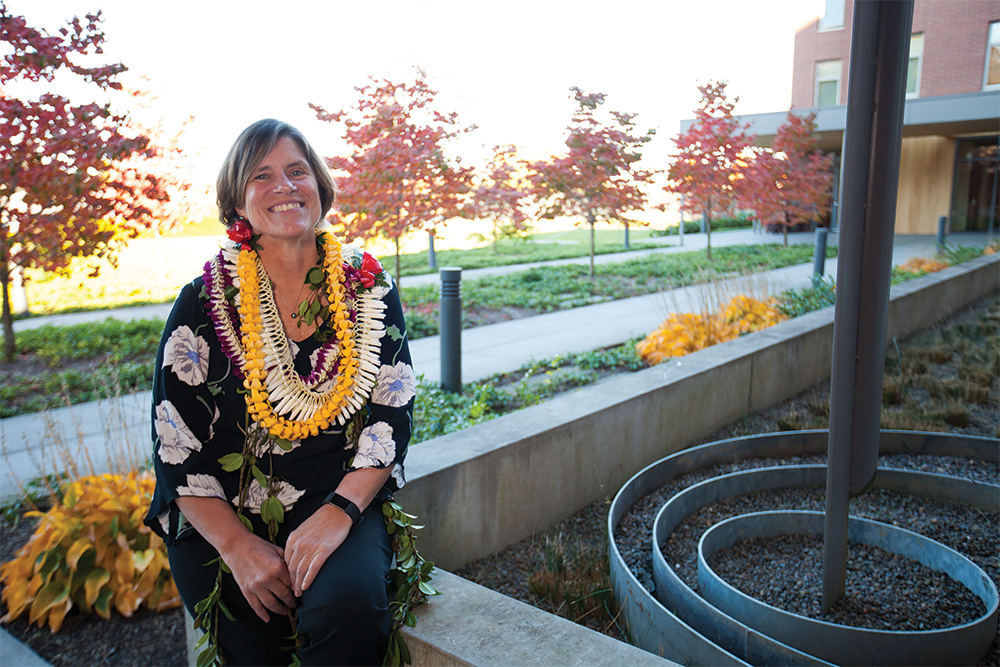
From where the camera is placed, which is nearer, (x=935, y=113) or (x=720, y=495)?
(x=720, y=495)

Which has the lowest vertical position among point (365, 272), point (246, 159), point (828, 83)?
point (365, 272)

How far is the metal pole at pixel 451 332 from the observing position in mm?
5211

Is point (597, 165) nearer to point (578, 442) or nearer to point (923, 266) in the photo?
point (923, 266)

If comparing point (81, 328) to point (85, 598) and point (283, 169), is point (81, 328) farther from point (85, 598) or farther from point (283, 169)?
point (283, 169)

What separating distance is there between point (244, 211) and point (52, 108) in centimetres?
196

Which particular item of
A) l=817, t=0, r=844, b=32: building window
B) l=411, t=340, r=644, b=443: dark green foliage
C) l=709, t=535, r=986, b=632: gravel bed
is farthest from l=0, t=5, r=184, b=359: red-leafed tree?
l=817, t=0, r=844, b=32: building window

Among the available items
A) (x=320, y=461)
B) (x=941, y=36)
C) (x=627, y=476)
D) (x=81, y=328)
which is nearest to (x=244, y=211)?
(x=320, y=461)

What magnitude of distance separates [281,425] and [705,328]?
4662mm

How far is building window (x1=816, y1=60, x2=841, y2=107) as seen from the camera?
668 inches

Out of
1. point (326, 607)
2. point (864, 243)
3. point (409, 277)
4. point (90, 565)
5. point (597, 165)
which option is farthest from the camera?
point (409, 277)

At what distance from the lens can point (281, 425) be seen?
1.87 metres

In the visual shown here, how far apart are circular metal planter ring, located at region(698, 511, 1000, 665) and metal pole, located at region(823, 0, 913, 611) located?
30cm

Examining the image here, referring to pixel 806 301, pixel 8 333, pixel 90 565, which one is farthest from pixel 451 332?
pixel 8 333

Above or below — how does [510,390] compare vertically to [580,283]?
below
